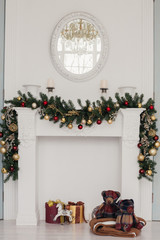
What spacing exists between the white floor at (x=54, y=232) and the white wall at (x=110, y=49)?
1.50 feet

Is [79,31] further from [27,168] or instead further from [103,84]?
[27,168]

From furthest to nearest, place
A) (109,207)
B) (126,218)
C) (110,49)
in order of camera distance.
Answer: (110,49)
(109,207)
(126,218)

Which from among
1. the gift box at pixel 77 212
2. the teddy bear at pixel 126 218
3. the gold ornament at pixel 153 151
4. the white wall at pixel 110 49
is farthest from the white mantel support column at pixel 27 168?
the gold ornament at pixel 153 151

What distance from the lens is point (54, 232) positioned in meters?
3.39

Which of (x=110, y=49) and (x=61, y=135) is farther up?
(x=110, y=49)

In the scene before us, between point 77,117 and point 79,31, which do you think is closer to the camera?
point 77,117

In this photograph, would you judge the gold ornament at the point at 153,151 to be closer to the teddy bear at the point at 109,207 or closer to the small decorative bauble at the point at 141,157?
the small decorative bauble at the point at 141,157

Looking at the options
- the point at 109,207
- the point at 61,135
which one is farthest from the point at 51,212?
the point at 61,135

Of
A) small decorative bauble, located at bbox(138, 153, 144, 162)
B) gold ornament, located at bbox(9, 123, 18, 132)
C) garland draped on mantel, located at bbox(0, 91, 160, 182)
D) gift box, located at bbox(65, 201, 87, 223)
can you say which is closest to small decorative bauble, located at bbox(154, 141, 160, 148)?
garland draped on mantel, located at bbox(0, 91, 160, 182)

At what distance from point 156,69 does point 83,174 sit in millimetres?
1526

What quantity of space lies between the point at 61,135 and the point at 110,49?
3.93ft

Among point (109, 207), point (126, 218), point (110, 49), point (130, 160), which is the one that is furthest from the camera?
point (110, 49)

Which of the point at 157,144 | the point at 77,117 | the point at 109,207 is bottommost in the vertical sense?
the point at 109,207

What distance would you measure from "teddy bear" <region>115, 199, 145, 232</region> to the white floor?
0.40ft
